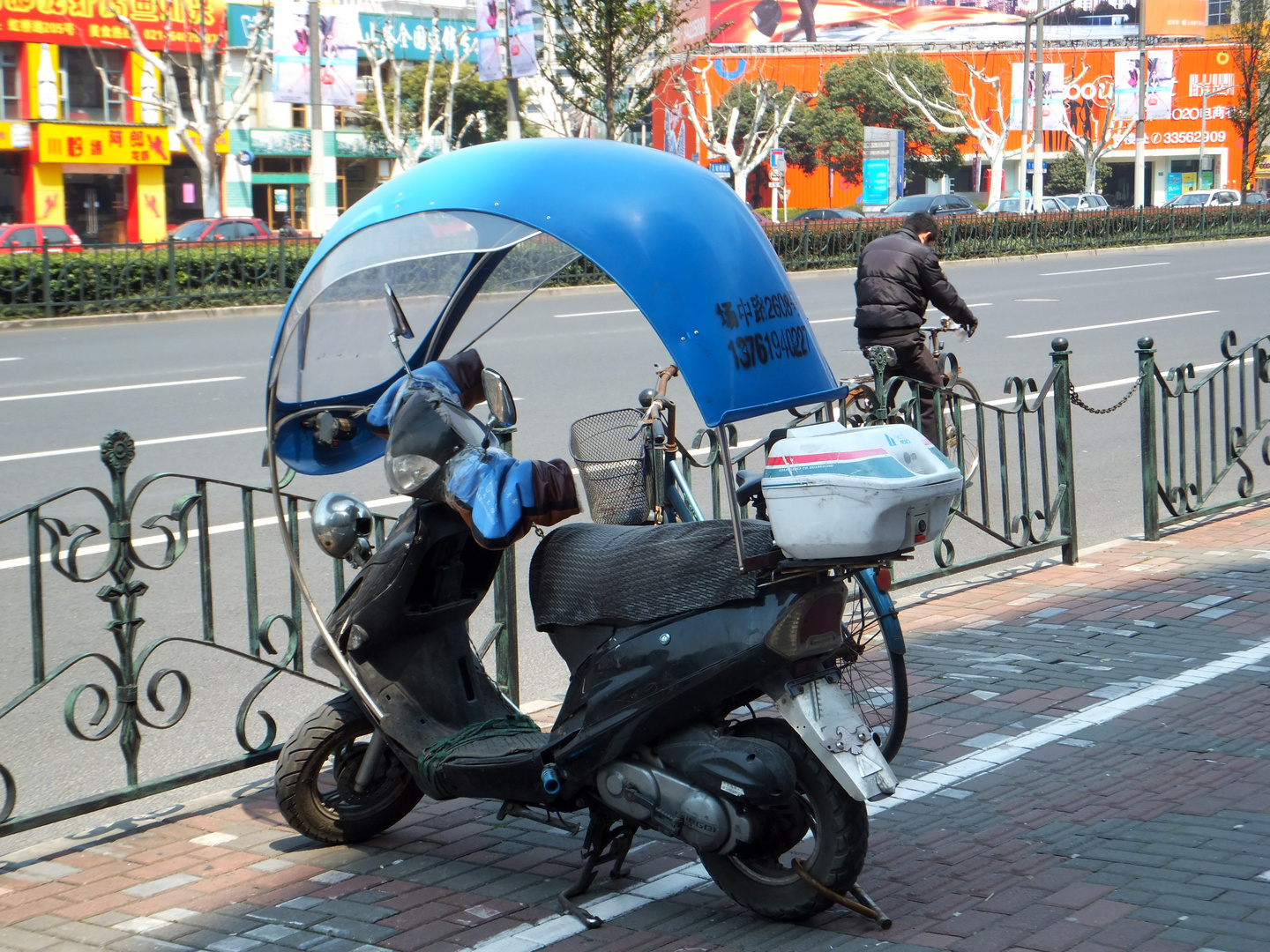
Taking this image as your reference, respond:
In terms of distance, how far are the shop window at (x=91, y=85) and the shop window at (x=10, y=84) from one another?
1.27m

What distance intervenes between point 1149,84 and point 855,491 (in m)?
76.4

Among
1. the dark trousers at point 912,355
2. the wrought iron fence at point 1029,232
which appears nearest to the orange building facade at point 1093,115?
the wrought iron fence at point 1029,232

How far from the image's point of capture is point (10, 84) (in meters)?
41.4

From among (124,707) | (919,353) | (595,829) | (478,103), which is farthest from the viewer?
(478,103)

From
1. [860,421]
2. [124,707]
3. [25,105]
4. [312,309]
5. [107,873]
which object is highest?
[25,105]

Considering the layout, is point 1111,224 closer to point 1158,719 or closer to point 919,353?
point 919,353

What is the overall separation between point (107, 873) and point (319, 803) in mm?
609

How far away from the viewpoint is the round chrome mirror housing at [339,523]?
409 cm

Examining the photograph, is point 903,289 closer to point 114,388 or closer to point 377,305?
point 377,305

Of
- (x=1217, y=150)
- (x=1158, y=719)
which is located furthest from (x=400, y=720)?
(x=1217, y=150)

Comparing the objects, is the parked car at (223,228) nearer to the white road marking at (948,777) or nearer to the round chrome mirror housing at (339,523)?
the white road marking at (948,777)

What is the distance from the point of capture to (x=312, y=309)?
4270mm

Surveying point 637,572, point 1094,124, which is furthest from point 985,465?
point 1094,124

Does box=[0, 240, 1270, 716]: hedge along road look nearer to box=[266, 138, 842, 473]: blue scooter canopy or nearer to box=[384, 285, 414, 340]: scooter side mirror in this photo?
box=[384, 285, 414, 340]: scooter side mirror
